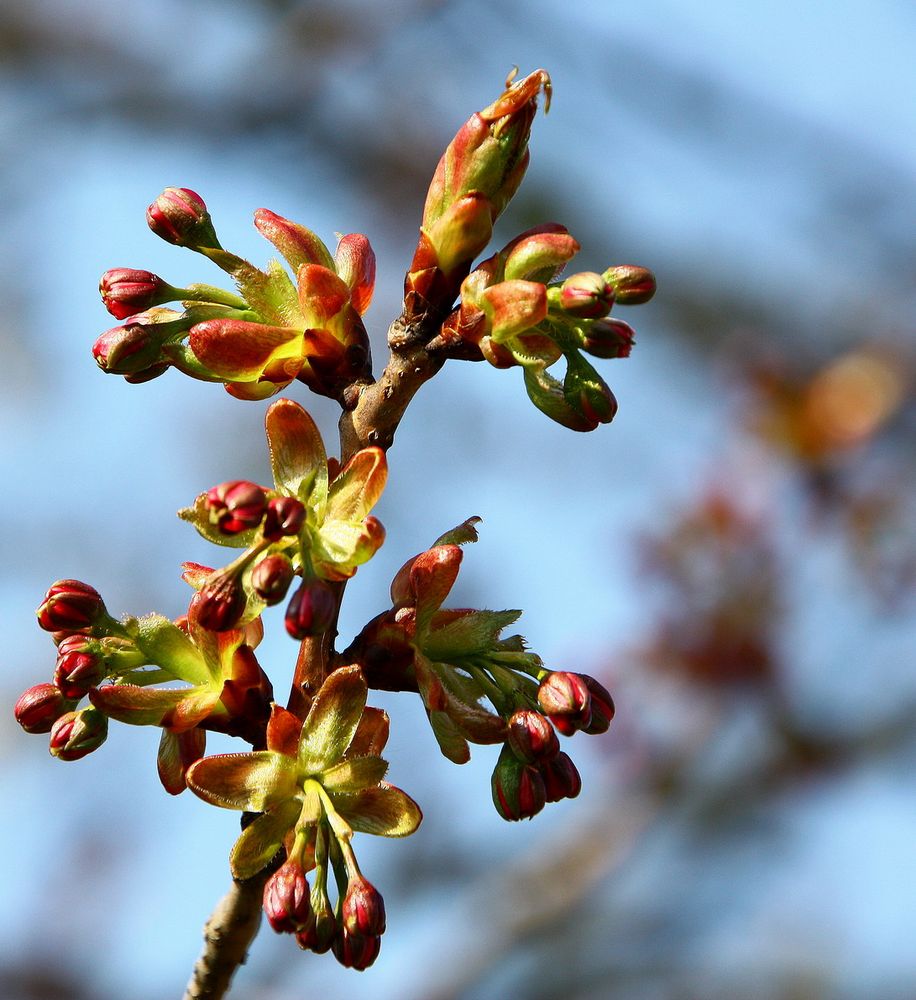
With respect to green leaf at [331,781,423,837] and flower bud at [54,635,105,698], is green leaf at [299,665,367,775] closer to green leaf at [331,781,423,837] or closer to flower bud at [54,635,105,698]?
green leaf at [331,781,423,837]

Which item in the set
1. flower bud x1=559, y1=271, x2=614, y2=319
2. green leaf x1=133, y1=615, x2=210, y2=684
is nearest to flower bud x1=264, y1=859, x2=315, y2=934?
green leaf x1=133, y1=615, x2=210, y2=684

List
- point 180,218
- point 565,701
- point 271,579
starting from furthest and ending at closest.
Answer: point 180,218
point 565,701
point 271,579

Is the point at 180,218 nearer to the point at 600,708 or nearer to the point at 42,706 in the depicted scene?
the point at 42,706

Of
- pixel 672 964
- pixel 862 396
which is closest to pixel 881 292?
pixel 862 396

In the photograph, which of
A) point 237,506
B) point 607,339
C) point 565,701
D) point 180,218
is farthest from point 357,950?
point 180,218

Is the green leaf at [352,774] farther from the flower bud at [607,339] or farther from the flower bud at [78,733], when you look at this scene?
the flower bud at [607,339]

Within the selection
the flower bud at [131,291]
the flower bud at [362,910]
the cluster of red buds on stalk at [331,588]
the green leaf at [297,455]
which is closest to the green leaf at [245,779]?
the cluster of red buds on stalk at [331,588]
